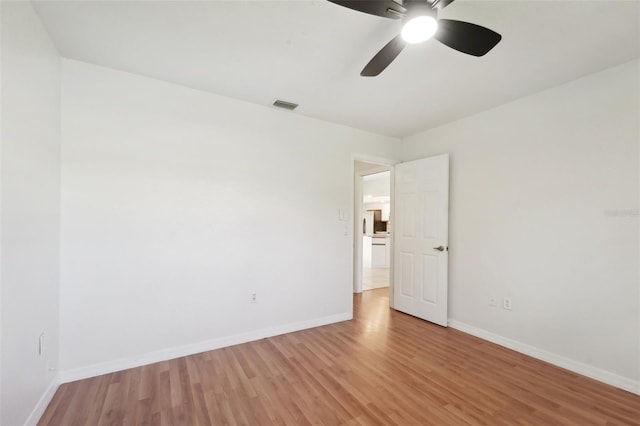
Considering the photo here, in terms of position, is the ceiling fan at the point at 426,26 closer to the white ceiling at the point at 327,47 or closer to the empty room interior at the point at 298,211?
the empty room interior at the point at 298,211

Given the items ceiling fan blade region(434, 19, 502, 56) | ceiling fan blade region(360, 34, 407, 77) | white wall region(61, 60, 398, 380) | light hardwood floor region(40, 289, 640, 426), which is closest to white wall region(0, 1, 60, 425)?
white wall region(61, 60, 398, 380)

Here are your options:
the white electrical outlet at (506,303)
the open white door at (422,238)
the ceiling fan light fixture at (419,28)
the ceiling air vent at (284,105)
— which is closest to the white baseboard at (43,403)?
the ceiling air vent at (284,105)

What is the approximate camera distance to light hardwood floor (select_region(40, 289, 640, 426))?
178 cm

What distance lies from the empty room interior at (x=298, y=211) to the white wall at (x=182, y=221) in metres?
0.02

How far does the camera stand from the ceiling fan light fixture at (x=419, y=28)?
138 centimetres

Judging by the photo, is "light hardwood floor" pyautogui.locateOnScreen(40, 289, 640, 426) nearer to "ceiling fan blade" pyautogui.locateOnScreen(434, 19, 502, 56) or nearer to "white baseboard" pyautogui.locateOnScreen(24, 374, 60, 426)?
"white baseboard" pyautogui.locateOnScreen(24, 374, 60, 426)

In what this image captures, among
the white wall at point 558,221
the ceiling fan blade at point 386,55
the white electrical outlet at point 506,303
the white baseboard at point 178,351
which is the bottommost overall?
the white baseboard at point 178,351

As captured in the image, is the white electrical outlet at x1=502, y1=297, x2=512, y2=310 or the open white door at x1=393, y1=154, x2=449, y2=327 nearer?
the white electrical outlet at x1=502, y1=297, x2=512, y2=310

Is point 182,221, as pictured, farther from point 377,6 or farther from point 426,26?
point 426,26

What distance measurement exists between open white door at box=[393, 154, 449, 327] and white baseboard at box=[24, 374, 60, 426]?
3.68 metres

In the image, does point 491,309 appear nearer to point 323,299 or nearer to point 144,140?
point 323,299

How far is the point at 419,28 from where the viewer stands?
1.43 meters

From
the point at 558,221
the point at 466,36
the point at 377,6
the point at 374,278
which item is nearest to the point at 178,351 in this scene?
the point at 377,6

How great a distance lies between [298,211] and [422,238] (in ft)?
5.67
